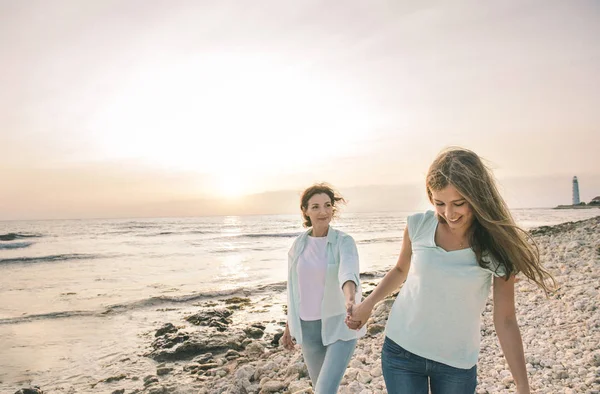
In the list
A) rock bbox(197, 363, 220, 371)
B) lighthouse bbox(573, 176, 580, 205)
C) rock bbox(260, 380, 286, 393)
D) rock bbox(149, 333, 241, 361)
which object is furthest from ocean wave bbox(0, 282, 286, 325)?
lighthouse bbox(573, 176, 580, 205)

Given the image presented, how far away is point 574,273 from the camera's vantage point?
9547mm

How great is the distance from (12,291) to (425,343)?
1887 centimetres

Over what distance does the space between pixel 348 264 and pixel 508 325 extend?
6.03 feet

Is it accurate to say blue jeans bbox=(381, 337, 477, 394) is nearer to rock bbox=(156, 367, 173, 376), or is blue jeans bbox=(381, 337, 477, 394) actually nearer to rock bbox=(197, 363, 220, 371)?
rock bbox=(197, 363, 220, 371)

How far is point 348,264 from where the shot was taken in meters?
4.07

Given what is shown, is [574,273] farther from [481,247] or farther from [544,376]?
[481,247]

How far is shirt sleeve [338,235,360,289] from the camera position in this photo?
3902mm

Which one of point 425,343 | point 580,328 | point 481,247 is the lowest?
point 580,328

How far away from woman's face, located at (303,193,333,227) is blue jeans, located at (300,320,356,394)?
1.05 m

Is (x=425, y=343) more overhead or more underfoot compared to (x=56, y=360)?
more overhead

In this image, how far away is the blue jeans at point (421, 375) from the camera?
2420 millimetres

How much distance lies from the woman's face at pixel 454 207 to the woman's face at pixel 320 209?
7.51ft

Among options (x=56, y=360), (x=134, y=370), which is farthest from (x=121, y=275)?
(x=134, y=370)

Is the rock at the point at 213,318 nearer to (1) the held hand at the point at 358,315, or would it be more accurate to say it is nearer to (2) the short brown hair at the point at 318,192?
(2) the short brown hair at the point at 318,192
